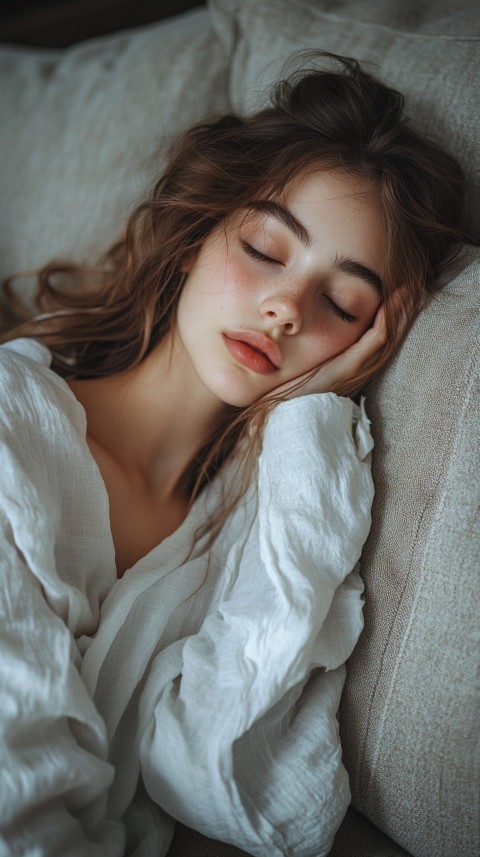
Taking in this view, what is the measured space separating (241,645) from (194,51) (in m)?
1.02

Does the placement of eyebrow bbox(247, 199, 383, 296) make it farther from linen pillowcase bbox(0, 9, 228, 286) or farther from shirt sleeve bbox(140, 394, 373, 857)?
linen pillowcase bbox(0, 9, 228, 286)

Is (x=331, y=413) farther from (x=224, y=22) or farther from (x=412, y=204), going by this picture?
(x=224, y=22)

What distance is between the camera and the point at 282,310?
0.83 meters

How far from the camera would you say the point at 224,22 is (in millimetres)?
Result: 1169

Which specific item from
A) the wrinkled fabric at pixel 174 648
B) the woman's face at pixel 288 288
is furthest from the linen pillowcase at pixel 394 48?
the wrinkled fabric at pixel 174 648

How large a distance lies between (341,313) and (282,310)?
0.38 feet

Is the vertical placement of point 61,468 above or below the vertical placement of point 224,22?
below

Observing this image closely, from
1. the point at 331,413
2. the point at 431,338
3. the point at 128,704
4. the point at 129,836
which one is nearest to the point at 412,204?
the point at 431,338

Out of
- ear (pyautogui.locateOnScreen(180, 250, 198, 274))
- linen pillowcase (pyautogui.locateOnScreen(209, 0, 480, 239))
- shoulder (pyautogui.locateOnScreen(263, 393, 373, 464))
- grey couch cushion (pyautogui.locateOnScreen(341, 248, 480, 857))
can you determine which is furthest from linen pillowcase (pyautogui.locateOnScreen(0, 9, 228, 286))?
grey couch cushion (pyautogui.locateOnScreen(341, 248, 480, 857))

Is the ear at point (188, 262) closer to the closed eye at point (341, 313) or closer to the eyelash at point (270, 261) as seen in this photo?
the eyelash at point (270, 261)

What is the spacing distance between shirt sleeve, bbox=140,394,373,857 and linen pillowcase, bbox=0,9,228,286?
0.59 meters

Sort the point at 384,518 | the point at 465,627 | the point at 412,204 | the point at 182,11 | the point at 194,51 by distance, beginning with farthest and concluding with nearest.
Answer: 1. the point at 182,11
2. the point at 194,51
3. the point at 412,204
4. the point at 384,518
5. the point at 465,627

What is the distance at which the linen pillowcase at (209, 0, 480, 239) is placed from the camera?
93 cm

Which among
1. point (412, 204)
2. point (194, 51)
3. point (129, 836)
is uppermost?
point (194, 51)
